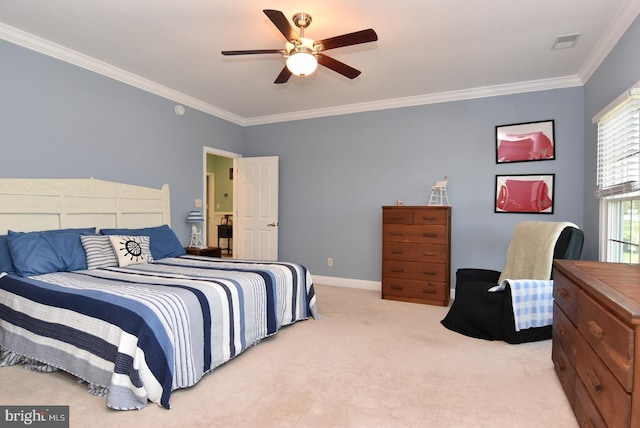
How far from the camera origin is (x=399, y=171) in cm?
474

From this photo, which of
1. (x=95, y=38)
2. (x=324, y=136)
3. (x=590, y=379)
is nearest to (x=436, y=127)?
(x=324, y=136)

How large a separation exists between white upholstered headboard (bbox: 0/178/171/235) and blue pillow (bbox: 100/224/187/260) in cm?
22

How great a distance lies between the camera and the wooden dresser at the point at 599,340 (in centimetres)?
119

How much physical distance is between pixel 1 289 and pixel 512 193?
5035 mm

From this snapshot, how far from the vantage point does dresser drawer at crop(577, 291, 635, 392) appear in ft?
3.91

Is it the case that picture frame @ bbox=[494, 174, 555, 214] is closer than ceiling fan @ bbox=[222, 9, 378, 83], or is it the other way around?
ceiling fan @ bbox=[222, 9, 378, 83]

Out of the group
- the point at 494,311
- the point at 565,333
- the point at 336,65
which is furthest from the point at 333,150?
the point at 565,333

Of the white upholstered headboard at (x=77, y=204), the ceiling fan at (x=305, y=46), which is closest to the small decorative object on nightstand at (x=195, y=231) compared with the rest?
the white upholstered headboard at (x=77, y=204)

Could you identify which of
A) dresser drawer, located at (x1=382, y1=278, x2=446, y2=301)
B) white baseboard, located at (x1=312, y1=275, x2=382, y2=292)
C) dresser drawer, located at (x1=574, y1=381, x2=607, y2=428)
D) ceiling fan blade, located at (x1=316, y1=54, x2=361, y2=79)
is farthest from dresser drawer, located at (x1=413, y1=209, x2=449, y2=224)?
dresser drawer, located at (x1=574, y1=381, x2=607, y2=428)

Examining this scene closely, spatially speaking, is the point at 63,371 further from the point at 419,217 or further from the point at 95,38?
the point at 419,217

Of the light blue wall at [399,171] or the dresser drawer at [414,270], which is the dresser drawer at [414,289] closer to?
the dresser drawer at [414,270]

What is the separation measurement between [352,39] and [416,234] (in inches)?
99.2

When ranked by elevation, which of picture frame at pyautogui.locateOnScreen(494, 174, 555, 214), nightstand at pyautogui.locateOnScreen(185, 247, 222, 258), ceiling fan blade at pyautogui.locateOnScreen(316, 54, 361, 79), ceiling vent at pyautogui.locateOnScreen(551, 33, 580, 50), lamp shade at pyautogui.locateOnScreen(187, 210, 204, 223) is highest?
ceiling vent at pyautogui.locateOnScreen(551, 33, 580, 50)

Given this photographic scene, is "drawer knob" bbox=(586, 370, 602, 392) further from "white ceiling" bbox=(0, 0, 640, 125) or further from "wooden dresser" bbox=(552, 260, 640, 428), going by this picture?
"white ceiling" bbox=(0, 0, 640, 125)
